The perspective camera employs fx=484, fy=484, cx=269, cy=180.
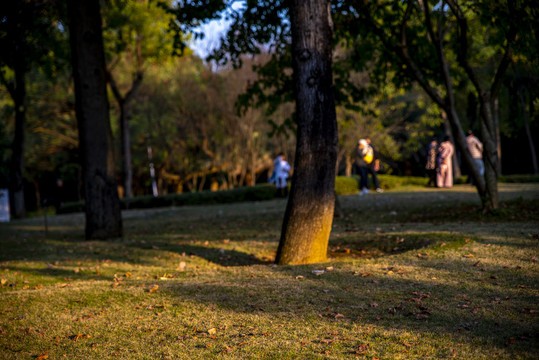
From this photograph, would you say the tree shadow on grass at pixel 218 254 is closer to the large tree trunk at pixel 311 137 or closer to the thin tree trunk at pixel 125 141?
the large tree trunk at pixel 311 137

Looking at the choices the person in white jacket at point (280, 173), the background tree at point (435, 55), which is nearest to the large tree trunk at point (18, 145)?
the person in white jacket at point (280, 173)

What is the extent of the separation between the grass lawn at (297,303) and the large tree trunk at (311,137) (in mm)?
625

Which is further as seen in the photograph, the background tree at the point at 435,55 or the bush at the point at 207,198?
the bush at the point at 207,198

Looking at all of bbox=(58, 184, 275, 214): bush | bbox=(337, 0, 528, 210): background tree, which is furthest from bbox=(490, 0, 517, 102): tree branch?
bbox=(58, 184, 275, 214): bush

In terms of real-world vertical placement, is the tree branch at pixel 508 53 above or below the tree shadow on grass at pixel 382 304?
above

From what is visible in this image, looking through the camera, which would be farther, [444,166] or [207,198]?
[207,198]

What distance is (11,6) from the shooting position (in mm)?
11562

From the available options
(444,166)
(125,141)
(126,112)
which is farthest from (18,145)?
(444,166)

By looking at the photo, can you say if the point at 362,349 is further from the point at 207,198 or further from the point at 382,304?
the point at 207,198

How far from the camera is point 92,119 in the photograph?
11.5m

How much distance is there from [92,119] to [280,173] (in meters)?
11.2

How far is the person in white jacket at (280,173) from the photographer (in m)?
21.2

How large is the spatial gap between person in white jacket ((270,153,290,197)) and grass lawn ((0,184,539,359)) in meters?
12.4

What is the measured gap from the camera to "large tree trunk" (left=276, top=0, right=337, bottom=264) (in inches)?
265
